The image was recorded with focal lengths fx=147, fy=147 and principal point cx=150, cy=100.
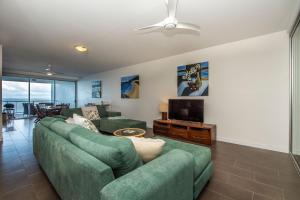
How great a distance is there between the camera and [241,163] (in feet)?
8.03

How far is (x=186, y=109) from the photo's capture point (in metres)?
4.03

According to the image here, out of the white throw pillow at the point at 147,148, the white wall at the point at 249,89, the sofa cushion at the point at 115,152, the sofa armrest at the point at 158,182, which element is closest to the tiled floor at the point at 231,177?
the white wall at the point at 249,89

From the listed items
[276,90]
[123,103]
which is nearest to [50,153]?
[276,90]

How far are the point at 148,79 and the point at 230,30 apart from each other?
9.92 ft

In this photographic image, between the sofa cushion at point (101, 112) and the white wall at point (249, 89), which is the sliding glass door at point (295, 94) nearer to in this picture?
the white wall at point (249, 89)

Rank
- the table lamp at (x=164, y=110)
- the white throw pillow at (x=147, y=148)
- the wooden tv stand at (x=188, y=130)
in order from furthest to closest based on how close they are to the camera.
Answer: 1. the table lamp at (x=164, y=110)
2. the wooden tv stand at (x=188, y=130)
3. the white throw pillow at (x=147, y=148)

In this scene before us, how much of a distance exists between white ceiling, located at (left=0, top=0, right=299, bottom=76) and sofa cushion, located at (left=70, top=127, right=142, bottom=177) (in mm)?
1945

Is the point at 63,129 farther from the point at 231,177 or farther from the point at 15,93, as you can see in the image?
the point at 15,93

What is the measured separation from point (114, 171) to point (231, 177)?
1.77 m

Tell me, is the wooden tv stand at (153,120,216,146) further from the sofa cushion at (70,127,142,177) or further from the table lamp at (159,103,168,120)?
the sofa cushion at (70,127,142,177)

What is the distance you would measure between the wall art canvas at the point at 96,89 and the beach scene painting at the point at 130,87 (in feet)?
5.85

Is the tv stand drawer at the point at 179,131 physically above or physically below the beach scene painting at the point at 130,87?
below

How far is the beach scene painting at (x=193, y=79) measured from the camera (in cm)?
396

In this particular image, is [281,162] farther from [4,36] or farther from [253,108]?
[4,36]
